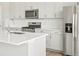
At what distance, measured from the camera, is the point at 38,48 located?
8.20 feet

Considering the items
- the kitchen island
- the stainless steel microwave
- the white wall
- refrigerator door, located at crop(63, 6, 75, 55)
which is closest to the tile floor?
refrigerator door, located at crop(63, 6, 75, 55)

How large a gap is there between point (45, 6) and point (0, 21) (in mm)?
1490

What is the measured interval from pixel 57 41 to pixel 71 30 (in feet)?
1.92

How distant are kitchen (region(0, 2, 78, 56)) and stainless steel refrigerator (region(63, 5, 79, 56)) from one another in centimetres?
16

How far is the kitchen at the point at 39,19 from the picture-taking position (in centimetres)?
341

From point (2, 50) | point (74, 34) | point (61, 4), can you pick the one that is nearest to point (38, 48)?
point (2, 50)

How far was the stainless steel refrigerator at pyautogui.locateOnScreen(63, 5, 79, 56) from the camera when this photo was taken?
9.31ft

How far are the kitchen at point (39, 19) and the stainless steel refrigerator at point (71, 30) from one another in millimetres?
155

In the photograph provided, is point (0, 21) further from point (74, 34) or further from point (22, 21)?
point (74, 34)

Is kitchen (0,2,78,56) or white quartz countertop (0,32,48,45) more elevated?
kitchen (0,2,78,56)

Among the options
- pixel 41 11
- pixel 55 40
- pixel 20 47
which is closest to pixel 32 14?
pixel 41 11

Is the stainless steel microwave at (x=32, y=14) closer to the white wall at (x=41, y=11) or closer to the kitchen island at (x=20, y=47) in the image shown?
the white wall at (x=41, y=11)

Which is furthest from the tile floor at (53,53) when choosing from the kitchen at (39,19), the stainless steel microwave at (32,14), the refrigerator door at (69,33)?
the stainless steel microwave at (32,14)

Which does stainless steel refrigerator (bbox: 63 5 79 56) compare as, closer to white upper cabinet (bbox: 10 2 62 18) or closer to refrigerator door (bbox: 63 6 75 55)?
refrigerator door (bbox: 63 6 75 55)
